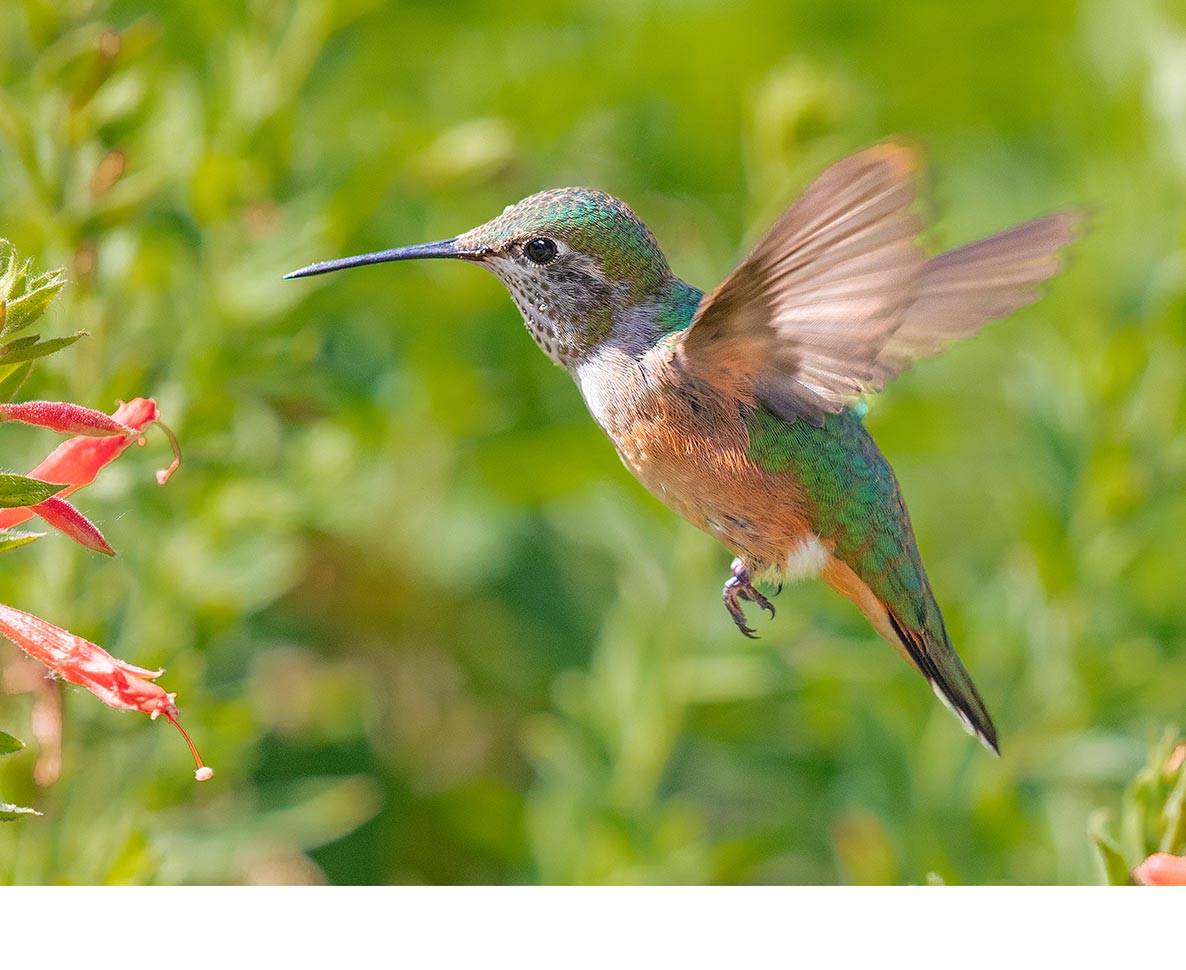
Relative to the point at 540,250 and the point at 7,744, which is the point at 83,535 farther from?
the point at 540,250

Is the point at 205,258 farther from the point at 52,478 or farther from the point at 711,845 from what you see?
the point at 711,845

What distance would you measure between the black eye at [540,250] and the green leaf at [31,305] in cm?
34

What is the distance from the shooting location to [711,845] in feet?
8.36

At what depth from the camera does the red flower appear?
1.13 metres

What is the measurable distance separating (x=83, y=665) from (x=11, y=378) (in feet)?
0.83

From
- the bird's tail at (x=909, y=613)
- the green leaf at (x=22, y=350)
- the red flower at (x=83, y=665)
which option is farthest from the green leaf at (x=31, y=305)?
the bird's tail at (x=909, y=613)

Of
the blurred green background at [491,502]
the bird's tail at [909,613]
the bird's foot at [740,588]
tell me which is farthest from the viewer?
the blurred green background at [491,502]

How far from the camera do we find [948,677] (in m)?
→ 1.54

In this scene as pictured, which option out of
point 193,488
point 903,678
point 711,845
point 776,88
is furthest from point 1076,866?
point 193,488

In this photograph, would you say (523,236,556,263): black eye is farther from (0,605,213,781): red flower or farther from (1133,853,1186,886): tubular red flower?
(1133,853,1186,886): tubular red flower

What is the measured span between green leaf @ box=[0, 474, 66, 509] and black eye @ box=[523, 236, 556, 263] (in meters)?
0.40

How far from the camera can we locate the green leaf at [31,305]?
994mm

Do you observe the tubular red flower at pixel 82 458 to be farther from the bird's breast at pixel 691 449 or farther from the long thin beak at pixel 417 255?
the bird's breast at pixel 691 449

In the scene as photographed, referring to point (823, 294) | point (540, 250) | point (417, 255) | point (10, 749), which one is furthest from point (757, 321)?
point (10, 749)
